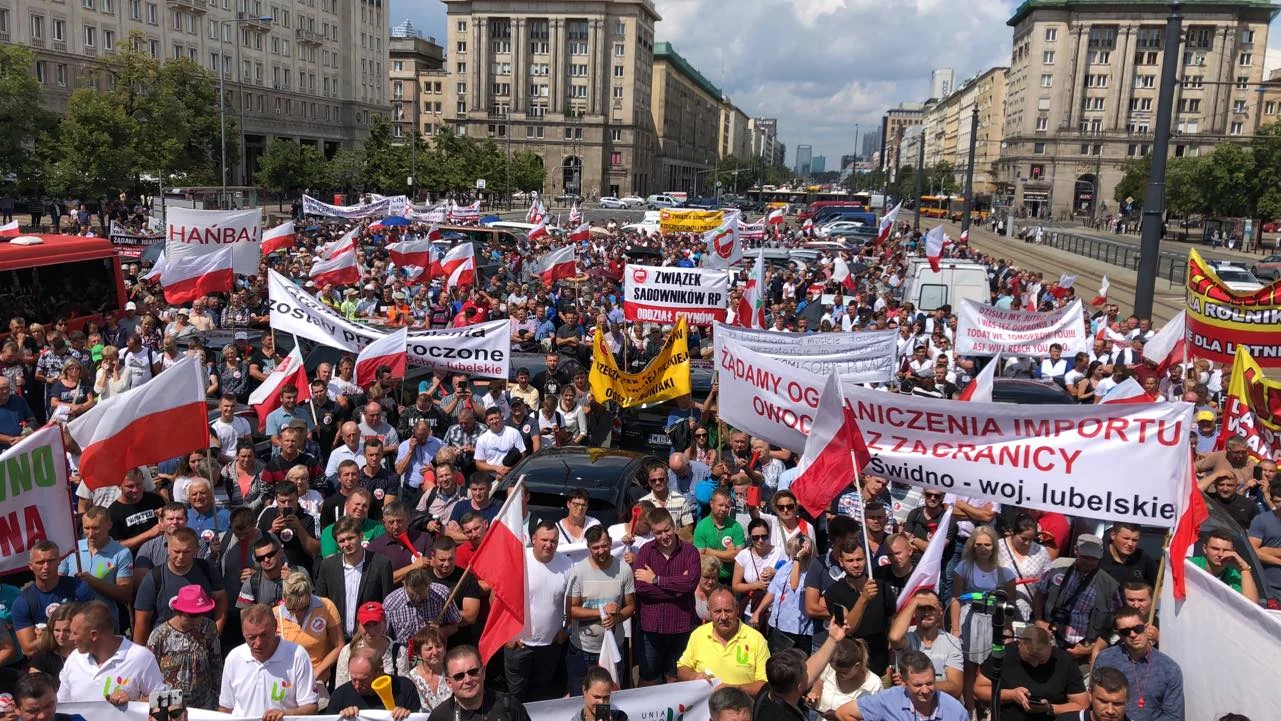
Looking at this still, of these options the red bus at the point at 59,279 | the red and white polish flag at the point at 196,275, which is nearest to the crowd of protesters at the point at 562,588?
the red and white polish flag at the point at 196,275

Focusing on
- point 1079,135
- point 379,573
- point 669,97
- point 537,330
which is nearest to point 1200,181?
point 1079,135

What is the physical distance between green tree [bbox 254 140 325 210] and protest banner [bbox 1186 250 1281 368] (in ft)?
199

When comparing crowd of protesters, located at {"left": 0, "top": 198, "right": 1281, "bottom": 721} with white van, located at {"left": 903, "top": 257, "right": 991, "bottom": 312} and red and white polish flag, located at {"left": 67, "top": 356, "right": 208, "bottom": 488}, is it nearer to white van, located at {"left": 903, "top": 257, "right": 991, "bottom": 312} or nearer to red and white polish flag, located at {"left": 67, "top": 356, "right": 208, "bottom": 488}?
red and white polish flag, located at {"left": 67, "top": 356, "right": 208, "bottom": 488}

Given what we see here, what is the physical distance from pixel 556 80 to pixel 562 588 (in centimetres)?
11754

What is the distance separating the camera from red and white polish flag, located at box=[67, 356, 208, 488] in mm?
7477

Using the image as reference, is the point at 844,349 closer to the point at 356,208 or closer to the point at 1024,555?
Answer: the point at 1024,555

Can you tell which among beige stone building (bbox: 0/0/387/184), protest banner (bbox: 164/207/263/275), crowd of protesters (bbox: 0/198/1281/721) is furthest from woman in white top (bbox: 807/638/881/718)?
beige stone building (bbox: 0/0/387/184)

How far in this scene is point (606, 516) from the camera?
8422mm

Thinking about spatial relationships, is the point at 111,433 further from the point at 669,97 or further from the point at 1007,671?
the point at 669,97

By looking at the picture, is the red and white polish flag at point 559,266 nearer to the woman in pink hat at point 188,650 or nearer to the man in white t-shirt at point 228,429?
the man in white t-shirt at point 228,429

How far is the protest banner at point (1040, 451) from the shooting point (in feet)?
21.0

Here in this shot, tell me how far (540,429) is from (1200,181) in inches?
2534

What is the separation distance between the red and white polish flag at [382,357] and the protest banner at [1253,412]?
326 inches

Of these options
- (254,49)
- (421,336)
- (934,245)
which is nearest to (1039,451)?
(421,336)
